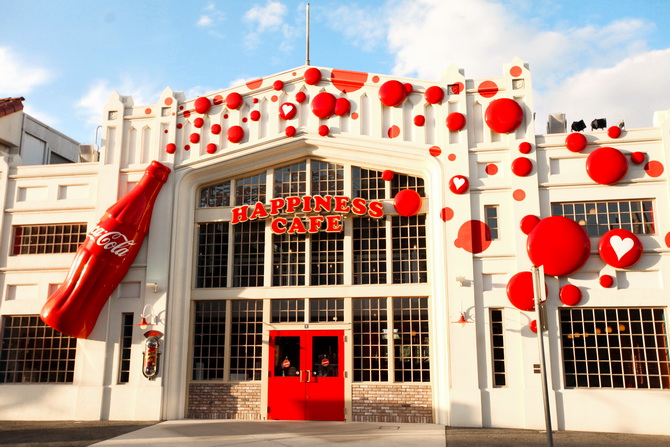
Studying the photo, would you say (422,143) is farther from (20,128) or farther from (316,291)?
(20,128)

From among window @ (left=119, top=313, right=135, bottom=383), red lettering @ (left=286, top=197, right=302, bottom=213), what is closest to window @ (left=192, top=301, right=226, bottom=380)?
window @ (left=119, top=313, right=135, bottom=383)

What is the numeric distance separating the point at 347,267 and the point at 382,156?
3.43m

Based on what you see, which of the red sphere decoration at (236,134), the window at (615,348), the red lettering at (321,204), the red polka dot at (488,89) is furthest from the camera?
the red sphere decoration at (236,134)

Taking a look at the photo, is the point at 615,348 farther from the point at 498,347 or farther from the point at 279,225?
the point at 279,225

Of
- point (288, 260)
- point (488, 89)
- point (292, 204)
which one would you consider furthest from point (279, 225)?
point (488, 89)

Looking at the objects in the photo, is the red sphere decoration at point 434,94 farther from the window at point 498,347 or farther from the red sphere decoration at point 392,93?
the window at point 498,347

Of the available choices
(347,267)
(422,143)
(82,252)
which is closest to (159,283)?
(82,252)

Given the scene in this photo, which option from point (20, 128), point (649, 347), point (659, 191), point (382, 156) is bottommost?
point (649, 347)

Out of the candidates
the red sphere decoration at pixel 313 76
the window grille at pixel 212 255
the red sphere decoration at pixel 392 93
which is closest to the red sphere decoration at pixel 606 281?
the red sphere decoration at pixel 392 93

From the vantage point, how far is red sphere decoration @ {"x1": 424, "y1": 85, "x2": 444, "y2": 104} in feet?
57.8

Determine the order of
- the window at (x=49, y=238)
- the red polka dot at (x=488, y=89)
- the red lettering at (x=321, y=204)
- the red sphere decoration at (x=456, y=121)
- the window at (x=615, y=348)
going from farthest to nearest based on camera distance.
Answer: the window at (x=49, y=238) < the red lettering at (x=321, y=204) < the red polka dot at (x=488, y=89) < the red sphere decoration at (x=456, y=121) < the window at (x=615, y=348)

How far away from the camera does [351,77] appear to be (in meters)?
18.4

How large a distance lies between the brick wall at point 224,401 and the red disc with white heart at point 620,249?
10.2 m

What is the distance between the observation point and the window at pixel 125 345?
17.8 m
